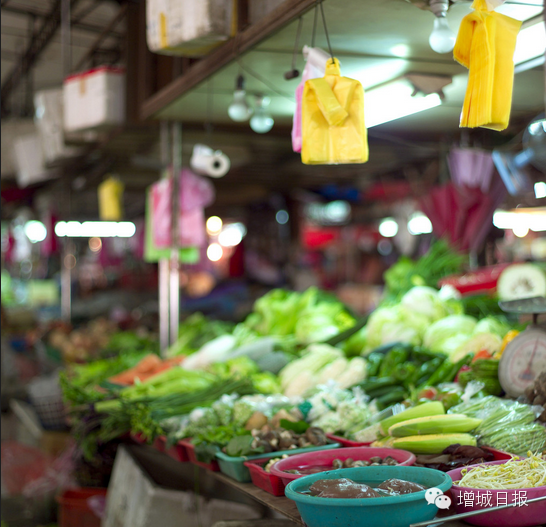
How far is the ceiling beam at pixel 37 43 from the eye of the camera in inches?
284

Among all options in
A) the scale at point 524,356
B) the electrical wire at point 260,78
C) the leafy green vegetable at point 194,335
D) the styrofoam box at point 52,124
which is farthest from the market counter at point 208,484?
the styrofoam box at point 52,124

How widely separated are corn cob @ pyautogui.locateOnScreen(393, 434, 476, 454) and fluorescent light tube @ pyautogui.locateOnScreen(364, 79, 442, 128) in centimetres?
207

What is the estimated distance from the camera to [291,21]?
2.85 metres

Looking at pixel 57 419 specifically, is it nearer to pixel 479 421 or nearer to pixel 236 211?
pixel 479 421

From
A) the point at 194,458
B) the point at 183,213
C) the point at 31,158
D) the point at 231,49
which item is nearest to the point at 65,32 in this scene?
the point at 31,158

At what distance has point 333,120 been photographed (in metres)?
2.51

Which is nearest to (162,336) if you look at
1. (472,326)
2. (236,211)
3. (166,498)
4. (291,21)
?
(166,498)

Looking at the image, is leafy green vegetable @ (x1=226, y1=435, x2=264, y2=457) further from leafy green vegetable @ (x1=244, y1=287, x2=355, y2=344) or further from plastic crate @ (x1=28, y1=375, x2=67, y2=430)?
plastic crate @ (x1=28, y1=375, x2=67, y2=430)

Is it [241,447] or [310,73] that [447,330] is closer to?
[241,447]

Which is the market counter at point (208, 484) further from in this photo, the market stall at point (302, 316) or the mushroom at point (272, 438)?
the mushroom at point (272, 438)

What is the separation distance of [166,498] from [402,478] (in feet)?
5.98

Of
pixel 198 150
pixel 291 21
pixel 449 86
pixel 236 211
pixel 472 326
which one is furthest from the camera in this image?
pixel 236 211

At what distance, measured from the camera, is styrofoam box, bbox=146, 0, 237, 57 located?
129 inches

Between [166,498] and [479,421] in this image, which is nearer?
[479,421]
